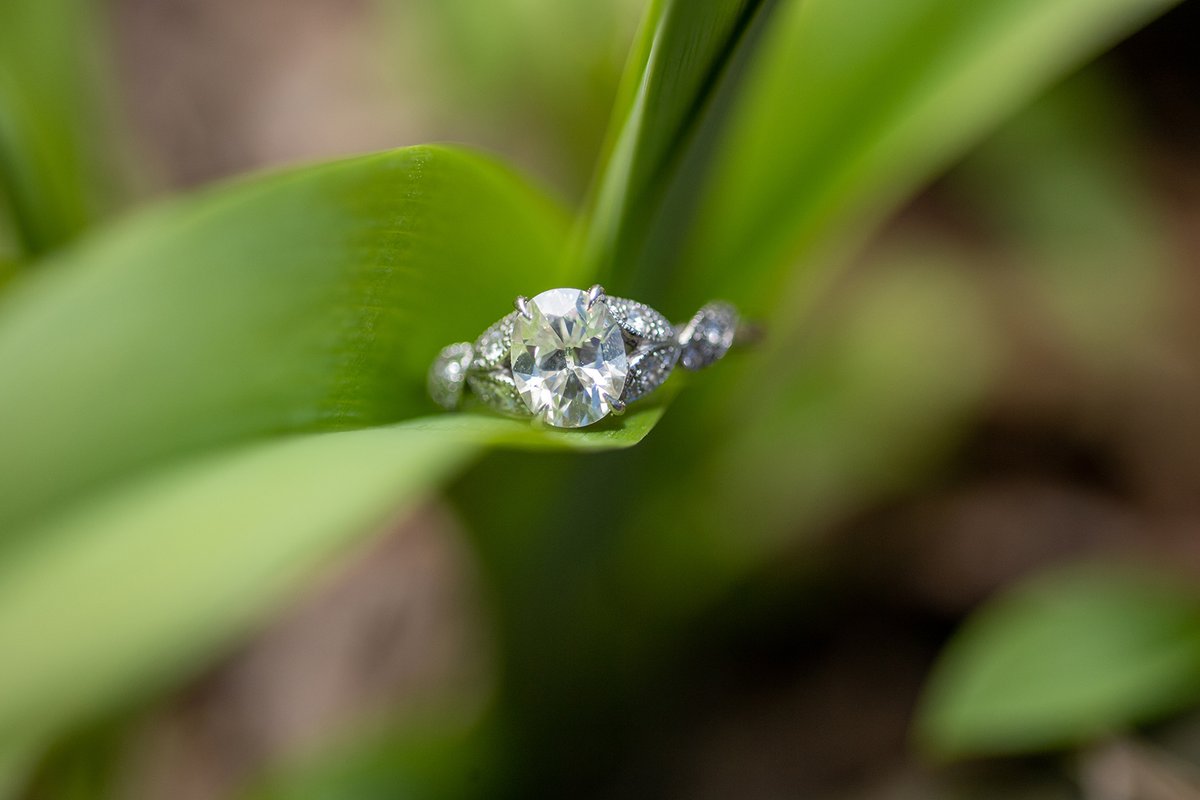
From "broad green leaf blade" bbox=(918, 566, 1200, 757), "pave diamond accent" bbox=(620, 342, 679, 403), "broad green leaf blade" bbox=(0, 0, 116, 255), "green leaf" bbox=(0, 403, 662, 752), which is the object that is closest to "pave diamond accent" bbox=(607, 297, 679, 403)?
"pave diamond accent" bbox=(620, 342, 679, 403)

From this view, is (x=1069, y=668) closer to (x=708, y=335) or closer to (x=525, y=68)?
(x=708, y=335)

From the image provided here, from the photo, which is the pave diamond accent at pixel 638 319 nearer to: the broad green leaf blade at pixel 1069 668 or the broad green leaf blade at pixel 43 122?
the broad green leaf blade at pixel 1069 668

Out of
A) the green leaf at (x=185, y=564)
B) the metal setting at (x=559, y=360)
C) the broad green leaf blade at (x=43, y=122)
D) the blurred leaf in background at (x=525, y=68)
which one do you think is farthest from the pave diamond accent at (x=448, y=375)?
the blurred leaf in background at (x=525, y=68)

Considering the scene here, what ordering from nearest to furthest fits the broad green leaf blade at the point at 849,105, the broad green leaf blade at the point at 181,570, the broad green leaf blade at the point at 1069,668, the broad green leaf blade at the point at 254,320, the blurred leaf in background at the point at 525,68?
the broad green leaf blade at the point at 181,570, the broad green leaf blade at the point at 254,320, the broad green leaf blade at the point at 849,105, the broad green leaf blade at the point at 1069,668, the blurred leaf in background at the point at 525,68

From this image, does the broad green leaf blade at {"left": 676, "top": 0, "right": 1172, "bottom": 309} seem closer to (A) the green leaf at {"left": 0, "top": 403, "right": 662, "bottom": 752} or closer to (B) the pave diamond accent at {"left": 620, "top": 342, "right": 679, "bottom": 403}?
(B) the pave diamond accent at {"left": 620, "top": 342, "right": 679, "bottom": 403}

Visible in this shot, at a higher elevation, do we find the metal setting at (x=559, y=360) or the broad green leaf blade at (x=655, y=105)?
the broad green leaf blade at (x=655, y=105)

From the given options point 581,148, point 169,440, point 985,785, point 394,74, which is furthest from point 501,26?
point 985,785

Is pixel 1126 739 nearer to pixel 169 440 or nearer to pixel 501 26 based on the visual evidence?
pixel 169 440
